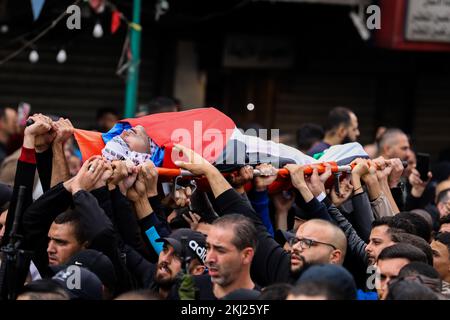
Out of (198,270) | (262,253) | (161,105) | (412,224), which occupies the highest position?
(161,105)

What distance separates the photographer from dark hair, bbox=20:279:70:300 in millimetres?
4344

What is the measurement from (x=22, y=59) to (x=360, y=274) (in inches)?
272

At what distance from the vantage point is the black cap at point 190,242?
528 centimetres

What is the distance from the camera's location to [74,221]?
5527 millimetres

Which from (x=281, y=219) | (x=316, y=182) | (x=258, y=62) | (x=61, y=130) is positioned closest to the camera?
(x=61, y=130)

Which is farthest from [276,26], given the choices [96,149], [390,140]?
[96,149]

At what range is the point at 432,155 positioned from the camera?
48.4 ft

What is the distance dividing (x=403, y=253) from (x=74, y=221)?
69.9 inches

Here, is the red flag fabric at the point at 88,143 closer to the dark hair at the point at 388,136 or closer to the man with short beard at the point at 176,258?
the man with short beard at the point at 176,258

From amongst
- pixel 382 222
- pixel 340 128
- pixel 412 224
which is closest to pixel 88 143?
pixel 382 222

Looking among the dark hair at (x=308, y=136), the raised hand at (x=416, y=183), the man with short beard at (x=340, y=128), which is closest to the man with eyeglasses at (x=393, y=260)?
the raised hand at (x=416, y=183)

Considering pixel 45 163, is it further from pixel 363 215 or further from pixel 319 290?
pixel 319 290

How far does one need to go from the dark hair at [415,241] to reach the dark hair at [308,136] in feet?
13.3

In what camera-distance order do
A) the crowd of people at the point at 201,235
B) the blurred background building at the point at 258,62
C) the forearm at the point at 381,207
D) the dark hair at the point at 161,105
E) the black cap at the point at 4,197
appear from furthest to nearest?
the blurred background building at the point at 258,62
the dark hair at the point at 161,105
the black cap at the point at 4,197
the forearm at the point at 381,207
the crowd of people at the point at 201,235
